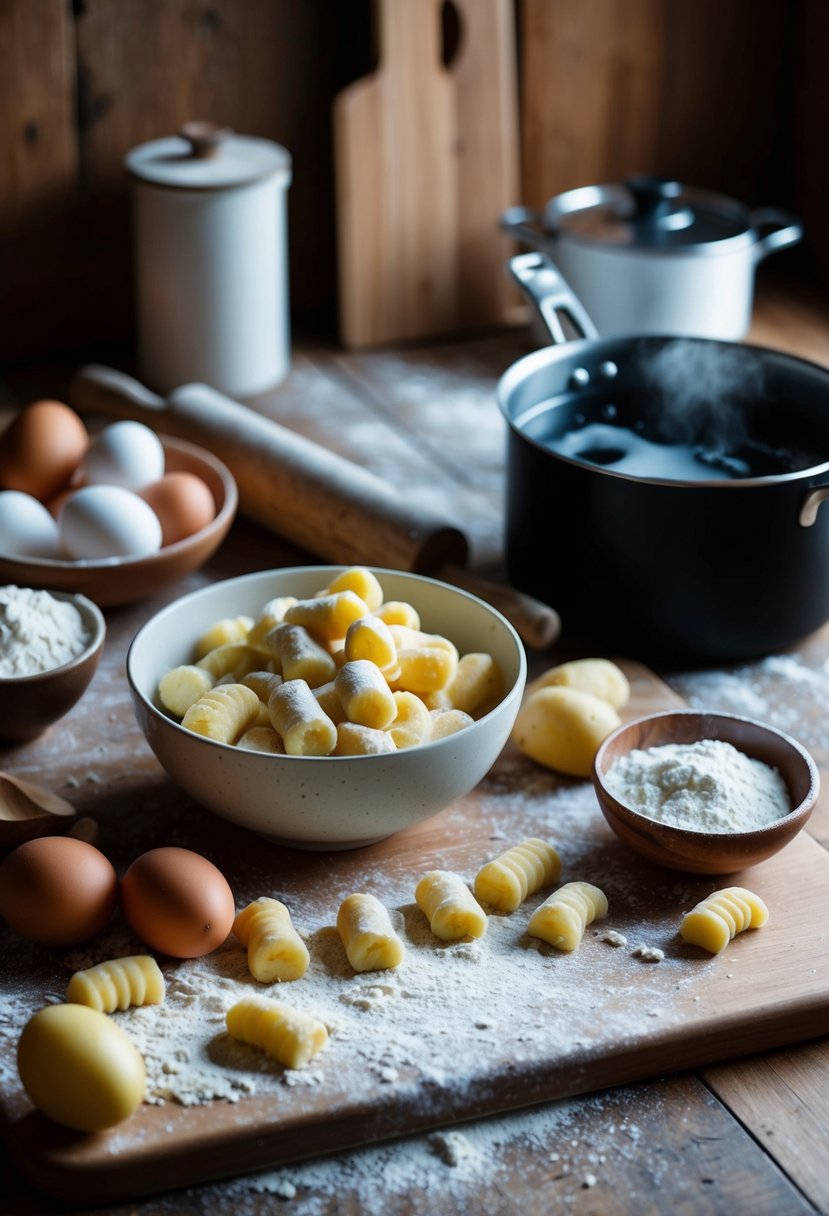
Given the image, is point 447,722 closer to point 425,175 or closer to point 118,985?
point 118,985

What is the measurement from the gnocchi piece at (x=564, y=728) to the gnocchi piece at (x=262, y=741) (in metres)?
0.24

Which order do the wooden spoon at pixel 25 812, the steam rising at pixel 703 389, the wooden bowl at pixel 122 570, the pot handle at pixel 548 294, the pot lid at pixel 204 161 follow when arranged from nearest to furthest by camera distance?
the wooden spoon at pixel 25 812 → the wooden bowl at pixel 122 570 → the steam rising at pixel 703 389 → the pot handle at pixel 548 294 → the pot lid at pixel 204 161

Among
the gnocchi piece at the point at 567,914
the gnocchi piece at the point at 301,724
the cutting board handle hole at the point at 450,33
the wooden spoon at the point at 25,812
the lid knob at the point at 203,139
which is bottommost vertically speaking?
the gnocchi piece at the point at 567,914

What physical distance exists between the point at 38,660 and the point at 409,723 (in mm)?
312

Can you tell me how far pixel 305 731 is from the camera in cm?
97

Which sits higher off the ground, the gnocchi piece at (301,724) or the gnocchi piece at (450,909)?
the gnocchi piece at (301,724)

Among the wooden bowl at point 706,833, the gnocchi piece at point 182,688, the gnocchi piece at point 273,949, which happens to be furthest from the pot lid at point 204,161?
the gnocchi piece at point 273,949

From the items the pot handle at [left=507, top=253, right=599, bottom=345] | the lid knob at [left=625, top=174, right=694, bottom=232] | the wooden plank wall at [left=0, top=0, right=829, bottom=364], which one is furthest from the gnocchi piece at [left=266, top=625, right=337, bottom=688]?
the wooden plank wall at [left=0, top=0, right=829, bottom=364]

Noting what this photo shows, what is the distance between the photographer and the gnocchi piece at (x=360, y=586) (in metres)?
1.13

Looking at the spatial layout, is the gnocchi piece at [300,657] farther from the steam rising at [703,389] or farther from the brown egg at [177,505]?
the steam rising at [703,389]

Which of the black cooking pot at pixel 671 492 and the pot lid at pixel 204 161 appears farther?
the pot lid at pixel 204 161

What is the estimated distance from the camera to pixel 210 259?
179cm

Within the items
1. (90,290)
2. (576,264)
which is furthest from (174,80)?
(576,264)

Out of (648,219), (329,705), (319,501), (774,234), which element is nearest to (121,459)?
(319,501)
